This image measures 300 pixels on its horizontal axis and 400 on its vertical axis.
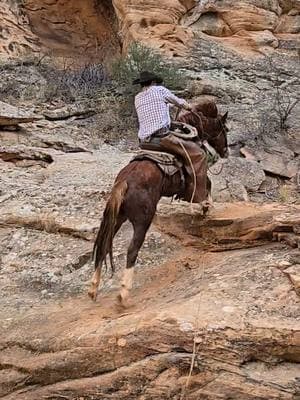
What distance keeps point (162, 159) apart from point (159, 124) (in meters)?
0.58

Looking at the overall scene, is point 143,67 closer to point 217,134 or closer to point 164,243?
point 217,134

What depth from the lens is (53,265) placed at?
25.1ft

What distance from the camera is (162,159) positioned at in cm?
693

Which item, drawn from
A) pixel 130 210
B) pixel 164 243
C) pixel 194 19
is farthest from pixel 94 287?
pixel 194 19

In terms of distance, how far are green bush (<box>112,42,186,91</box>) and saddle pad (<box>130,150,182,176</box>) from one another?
726 cm

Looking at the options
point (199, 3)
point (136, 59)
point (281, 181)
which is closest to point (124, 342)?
point (281, 181)

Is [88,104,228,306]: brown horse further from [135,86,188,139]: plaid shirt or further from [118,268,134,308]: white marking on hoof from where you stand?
[135,86,188,139]: plaid shirt

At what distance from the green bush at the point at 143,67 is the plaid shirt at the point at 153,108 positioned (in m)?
6.88

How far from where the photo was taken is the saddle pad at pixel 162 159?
6867mm

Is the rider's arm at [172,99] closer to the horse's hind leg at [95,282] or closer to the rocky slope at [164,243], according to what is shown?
the rocky slope at [164,243]

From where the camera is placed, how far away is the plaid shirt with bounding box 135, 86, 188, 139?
726 cm

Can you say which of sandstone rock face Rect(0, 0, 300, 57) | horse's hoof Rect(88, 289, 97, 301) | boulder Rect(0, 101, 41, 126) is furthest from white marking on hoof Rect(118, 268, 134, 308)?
sandstone rock face Rect(0, 0, 300, 57)

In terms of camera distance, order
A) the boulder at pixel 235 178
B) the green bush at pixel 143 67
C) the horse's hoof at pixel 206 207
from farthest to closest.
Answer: the green bush at pixel 143 67
the boulder at pixel 235 178
the horse's hoof at pixel 206 207

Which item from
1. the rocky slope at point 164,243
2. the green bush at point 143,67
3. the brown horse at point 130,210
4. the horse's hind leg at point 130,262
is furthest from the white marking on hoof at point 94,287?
the green bush at point 143,67
